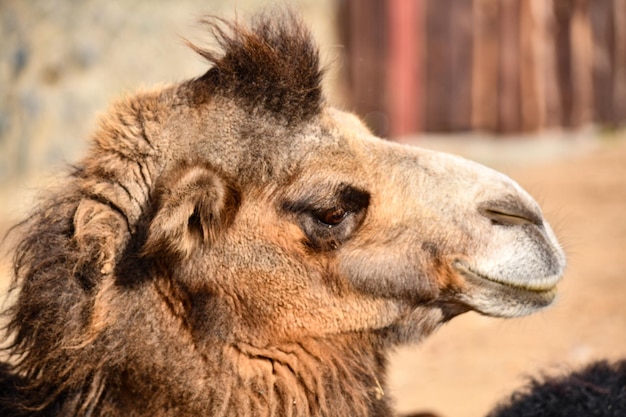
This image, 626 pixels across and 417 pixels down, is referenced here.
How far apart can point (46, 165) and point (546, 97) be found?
21.8 feet

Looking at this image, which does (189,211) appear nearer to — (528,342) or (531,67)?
(528,342)

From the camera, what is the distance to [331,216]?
12.9 ft

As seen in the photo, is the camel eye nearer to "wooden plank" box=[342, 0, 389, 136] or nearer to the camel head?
the camel head

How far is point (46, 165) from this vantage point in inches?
483

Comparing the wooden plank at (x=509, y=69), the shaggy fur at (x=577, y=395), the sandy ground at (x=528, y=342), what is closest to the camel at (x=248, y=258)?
the shaggy fur at (x=577, y=395)

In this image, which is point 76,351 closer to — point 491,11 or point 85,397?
point 85,397

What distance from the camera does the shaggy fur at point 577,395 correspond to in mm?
4324

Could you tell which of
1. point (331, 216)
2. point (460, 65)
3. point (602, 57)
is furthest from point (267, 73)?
point (602, 57)

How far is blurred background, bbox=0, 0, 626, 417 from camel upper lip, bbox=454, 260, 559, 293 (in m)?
6.46

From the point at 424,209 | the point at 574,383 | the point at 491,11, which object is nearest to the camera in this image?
the point at 424,209

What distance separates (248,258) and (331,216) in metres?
0.37

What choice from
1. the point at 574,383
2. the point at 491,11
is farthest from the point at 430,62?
the point at 574,383

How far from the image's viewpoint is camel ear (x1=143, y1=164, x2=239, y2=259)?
12.0 feet

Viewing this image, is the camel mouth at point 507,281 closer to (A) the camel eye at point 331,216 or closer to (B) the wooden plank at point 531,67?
(A) the camel eye at point 331,216
